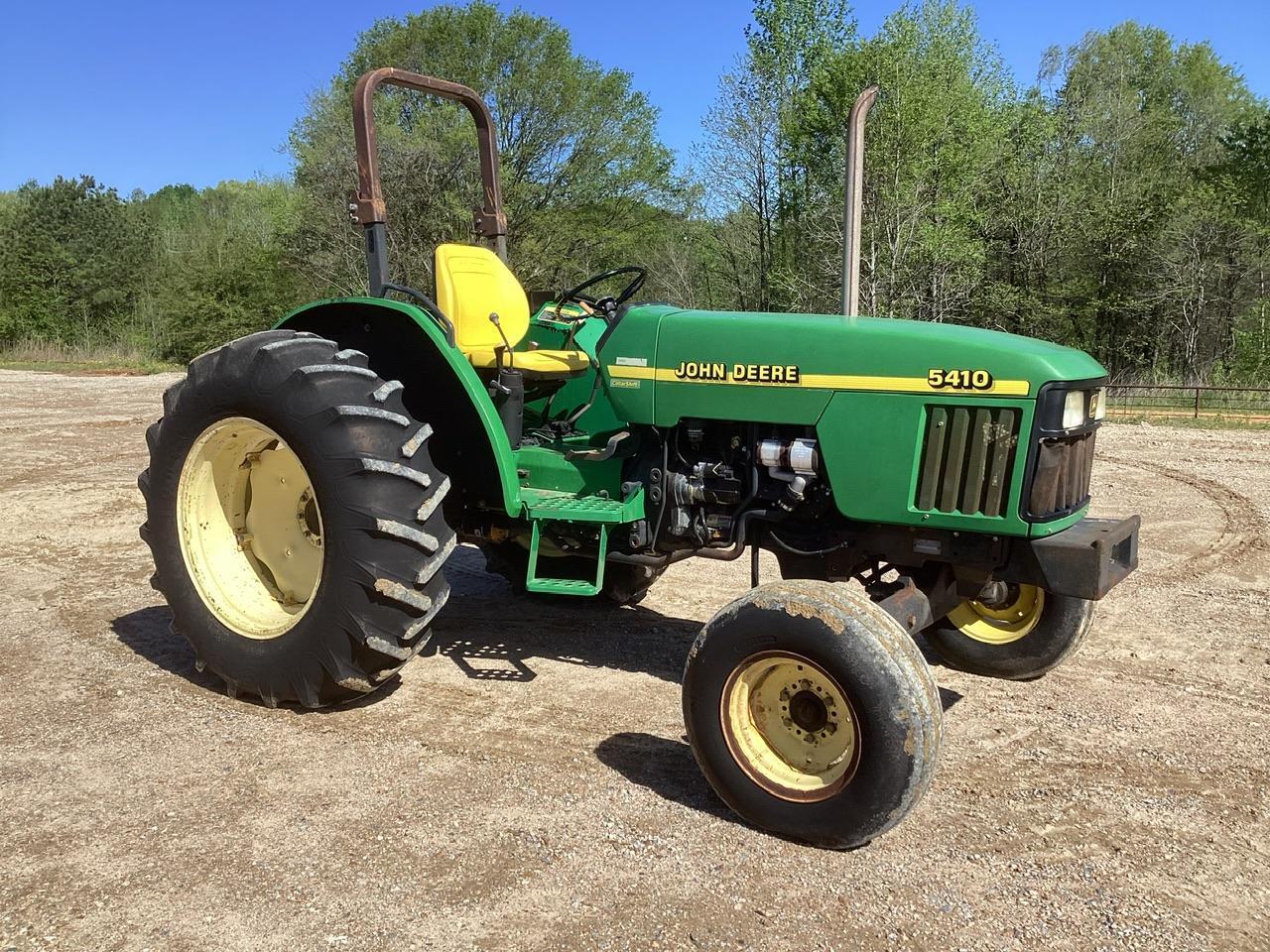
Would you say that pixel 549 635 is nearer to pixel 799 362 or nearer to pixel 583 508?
pixel 583 508

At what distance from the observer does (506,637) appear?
4.73 metres

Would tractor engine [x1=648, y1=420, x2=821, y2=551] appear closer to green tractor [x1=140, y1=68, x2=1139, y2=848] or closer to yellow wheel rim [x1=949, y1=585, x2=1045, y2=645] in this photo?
green tractor [x1=140, y1=68, x2=1139, y2=848]

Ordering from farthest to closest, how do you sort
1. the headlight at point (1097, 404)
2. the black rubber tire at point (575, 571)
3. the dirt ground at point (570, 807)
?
the black rubber tire at point (575, 571) → the headlight at point (1097, 404) → the dirt ground at point (570, 807)

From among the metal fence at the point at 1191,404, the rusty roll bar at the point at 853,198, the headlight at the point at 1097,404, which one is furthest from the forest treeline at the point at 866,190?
the headlight at the point at 1097,404

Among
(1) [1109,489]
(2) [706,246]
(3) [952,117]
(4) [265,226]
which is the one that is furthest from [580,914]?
(4) [265,226]

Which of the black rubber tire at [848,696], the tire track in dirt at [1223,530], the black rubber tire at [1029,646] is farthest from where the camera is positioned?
the tire track in dirt at [1223,530]

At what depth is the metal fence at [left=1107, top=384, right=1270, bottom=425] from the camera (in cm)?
1394

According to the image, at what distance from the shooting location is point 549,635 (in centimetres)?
477

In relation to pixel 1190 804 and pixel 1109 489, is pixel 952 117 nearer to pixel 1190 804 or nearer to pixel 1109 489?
pixel 1109 489

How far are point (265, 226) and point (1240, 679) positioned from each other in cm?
4230

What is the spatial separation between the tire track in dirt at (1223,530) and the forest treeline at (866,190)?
13.3 metres

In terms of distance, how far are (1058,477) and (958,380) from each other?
449mm

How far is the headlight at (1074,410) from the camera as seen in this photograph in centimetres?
304

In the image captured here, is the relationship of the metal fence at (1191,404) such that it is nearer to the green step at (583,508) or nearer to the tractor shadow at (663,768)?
the green step at (583,508)
